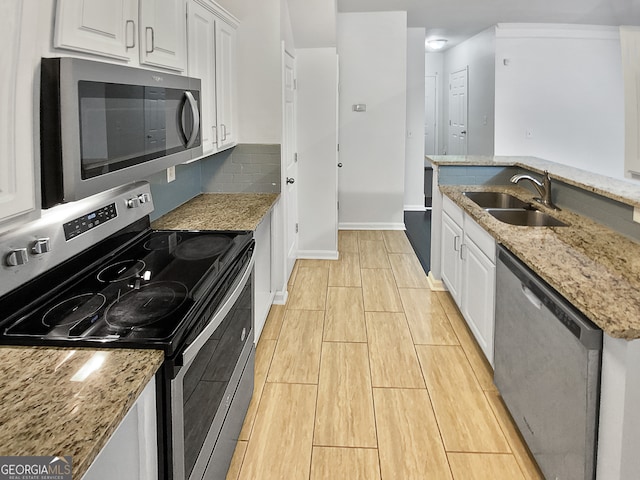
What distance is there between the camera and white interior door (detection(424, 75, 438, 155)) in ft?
34.8

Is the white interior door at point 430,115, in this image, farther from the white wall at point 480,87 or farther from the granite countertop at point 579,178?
the granite countertop at point 579,178

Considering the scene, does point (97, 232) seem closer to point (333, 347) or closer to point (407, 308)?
point (333, 347)

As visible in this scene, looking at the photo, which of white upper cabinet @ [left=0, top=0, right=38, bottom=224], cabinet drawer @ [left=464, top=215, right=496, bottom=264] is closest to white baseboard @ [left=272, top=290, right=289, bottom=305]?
cabinet drawer @ [left=464, top=215, right=496, bottom=264]

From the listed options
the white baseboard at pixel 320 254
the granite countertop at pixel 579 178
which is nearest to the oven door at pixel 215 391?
the granite countertop at pixel 579 178

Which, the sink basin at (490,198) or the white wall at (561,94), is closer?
Answer: the sink basin at (490,198)

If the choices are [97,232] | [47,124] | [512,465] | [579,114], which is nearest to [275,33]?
[97,232]

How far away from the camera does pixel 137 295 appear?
176 centimetres

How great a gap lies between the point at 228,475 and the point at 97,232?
1085 mm

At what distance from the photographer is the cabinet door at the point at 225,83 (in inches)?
132

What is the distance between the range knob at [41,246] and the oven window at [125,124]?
0.94ft

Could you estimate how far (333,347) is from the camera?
3.45 m

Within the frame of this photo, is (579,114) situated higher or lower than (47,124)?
higher

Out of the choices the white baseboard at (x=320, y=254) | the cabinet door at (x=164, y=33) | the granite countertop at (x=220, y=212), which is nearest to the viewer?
the cabinet door at (x=164, y=33)

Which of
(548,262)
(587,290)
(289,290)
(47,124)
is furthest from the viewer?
(289,290)
